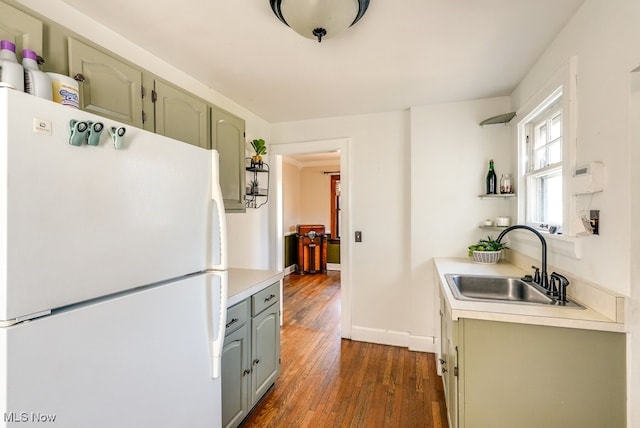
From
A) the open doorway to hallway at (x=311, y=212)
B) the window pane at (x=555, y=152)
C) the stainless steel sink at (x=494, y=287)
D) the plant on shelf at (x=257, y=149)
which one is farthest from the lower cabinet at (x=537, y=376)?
the open doorway to hallway at (x=311, y=212)

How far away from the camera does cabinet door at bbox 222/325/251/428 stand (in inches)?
61.4

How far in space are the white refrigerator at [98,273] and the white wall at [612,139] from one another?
1670mm

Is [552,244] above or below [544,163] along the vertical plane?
below

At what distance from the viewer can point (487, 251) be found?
232cm

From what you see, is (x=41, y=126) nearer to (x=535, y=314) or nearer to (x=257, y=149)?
(x=535, y=314)

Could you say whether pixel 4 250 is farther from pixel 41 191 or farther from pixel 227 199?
pixel 227 199

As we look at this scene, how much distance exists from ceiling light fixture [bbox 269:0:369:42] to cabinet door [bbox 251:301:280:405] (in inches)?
65.0

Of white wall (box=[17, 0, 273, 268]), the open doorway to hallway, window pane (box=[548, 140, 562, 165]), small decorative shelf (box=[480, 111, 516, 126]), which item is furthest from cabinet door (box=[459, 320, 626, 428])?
the open doorway to hallway

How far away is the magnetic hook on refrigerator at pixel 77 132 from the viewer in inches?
30.0

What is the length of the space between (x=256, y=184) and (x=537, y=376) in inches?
97.1

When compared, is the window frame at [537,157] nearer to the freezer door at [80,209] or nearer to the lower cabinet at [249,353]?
the lower cabinet at [249,353]

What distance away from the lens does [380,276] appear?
2943 mm

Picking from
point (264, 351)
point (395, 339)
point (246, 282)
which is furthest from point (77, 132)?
point (395, 339)

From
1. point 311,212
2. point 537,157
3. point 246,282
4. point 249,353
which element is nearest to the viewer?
point 249,353
